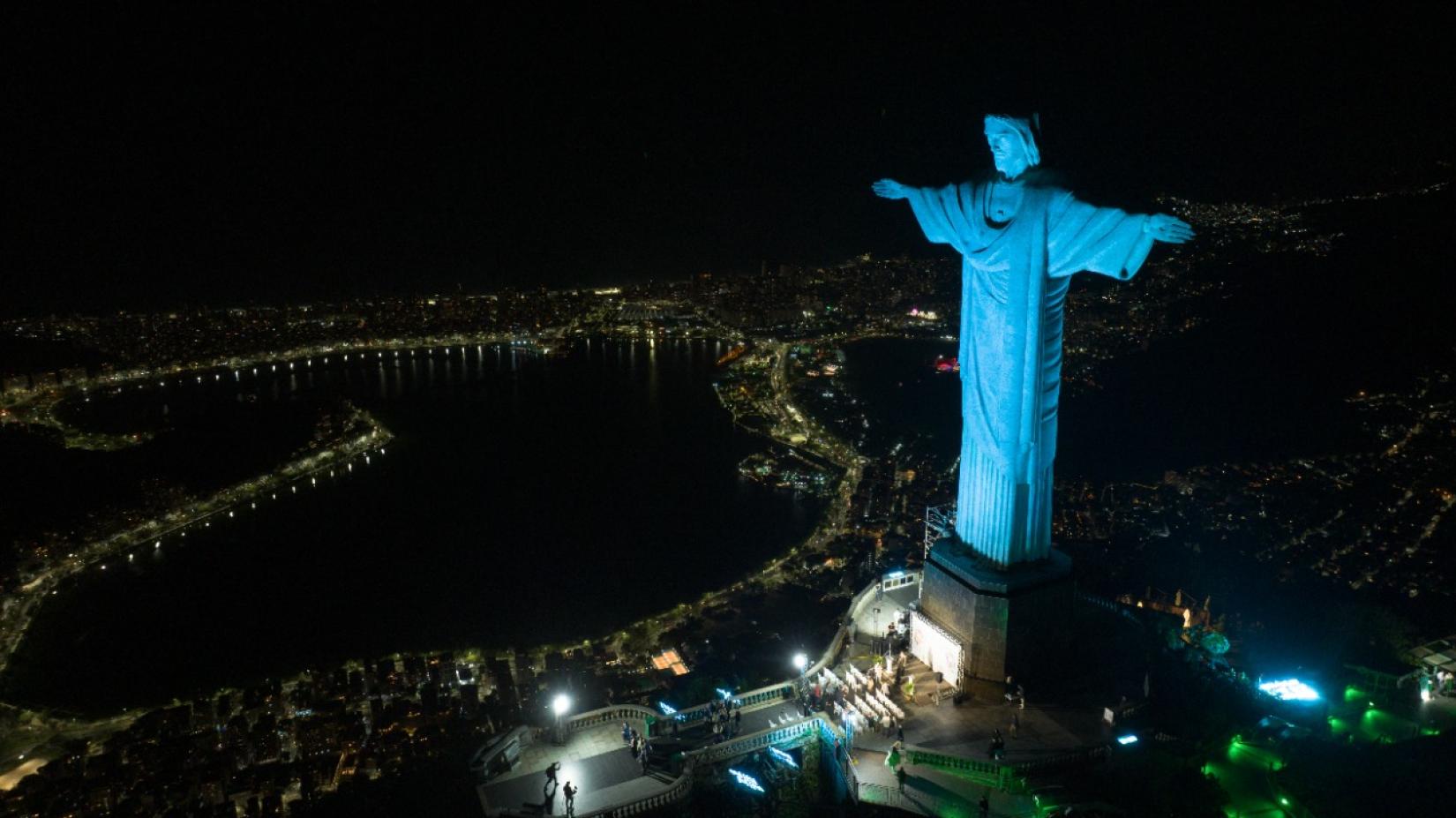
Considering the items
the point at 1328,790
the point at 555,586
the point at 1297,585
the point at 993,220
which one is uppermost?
the point at 993,220

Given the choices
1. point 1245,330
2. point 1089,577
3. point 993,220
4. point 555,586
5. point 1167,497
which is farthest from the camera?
point 1245,330

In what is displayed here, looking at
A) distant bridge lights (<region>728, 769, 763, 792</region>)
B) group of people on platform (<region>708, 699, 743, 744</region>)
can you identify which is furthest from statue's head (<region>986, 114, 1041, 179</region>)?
distant bridge lights (<region>728, 769, 763, 792</region>)

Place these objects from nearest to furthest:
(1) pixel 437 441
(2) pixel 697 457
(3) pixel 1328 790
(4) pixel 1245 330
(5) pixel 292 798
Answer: (3) pixel 1328 790 < (5) pixel 292 798 < (2) pixel 697 457 < (1) pixel 437 441 < (4) pixel 1245 330

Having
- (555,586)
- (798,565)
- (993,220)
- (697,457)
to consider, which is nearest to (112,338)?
(697,457)

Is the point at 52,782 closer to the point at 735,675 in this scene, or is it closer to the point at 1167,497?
the point at 735,675

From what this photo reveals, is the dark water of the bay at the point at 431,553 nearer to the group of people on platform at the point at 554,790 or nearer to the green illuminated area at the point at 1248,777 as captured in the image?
the group of people on platform at the point at 554,790

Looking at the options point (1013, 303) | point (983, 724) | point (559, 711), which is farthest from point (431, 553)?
point (1013, 303)
